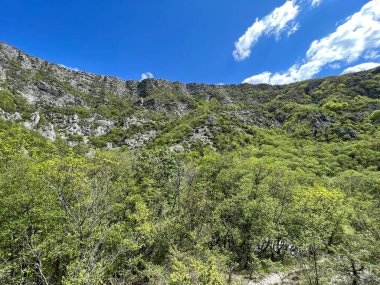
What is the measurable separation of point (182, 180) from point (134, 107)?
12427cm

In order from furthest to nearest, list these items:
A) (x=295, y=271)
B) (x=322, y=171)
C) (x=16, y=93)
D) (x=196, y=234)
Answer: (x=16, y=93)
(x=322, y=171)
(x=295, y=271)
(x=196, y=234)

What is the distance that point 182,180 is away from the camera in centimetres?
3672

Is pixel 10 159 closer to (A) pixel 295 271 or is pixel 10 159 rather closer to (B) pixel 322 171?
(A) pixel 295 271

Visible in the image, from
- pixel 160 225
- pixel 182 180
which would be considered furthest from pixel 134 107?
pixel 160 225

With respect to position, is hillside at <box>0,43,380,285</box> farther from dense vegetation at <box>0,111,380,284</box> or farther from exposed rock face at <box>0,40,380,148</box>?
exposed rock face at <box>0,40,380,148</box>

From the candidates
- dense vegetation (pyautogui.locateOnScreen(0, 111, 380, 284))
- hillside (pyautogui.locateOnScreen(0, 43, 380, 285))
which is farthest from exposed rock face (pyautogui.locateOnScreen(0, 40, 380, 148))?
dense vegetation (pyautogui.locateOnScreen(0, 111, 380, 284))

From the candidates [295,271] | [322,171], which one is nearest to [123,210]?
[295,271]

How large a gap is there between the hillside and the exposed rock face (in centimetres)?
92

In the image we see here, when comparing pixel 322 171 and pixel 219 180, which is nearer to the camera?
pixel 219 180

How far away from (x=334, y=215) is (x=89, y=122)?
12555cm

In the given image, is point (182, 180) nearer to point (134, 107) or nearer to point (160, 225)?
point (160, 225)

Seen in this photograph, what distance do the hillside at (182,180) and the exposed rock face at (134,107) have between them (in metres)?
0.92

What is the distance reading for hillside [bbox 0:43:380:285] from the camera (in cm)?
2136

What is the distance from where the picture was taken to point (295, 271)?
3044 centimetres
